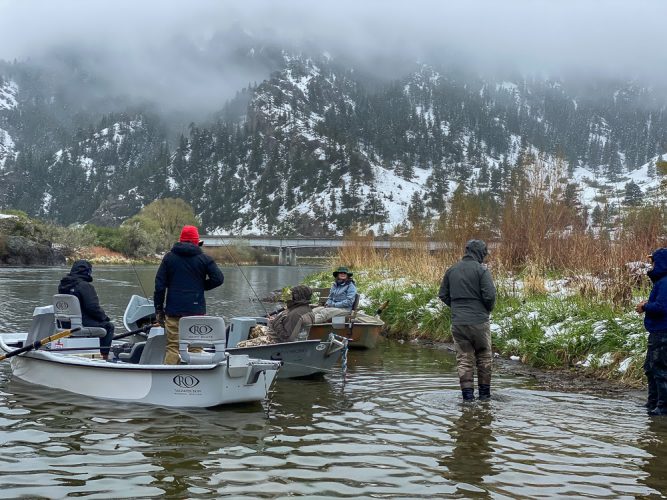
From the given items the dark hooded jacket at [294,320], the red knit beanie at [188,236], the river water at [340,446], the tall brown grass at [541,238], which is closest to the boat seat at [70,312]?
the river water at [340,446]

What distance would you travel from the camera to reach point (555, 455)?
7379 millimetres

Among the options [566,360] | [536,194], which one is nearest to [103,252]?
[536,194]

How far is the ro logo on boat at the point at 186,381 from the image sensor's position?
30.5ft

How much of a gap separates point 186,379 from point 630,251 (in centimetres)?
1032

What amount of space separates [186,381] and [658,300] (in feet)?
20.4

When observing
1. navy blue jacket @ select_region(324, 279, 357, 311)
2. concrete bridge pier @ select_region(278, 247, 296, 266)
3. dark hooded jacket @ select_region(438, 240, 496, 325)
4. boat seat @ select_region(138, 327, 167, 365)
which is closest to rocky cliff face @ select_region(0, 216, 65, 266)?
concrete bridge pier @ select_region(278, 247, 296, 266)

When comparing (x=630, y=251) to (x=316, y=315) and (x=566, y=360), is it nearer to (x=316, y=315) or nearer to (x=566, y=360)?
(x=566, y=360)

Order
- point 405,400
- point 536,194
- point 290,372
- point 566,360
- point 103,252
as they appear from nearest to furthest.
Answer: point 405,400, point 290,372, point 566,360, point 536,194, point 103,252

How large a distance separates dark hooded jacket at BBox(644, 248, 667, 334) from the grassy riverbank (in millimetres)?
2529

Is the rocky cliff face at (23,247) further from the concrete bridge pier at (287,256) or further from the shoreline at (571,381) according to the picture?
the shoreline at (571,381)

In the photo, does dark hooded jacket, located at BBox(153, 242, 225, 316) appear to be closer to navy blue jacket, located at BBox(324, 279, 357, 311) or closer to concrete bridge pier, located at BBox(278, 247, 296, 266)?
navy blue jacket, located at BBox(324, 279, 357, 311)

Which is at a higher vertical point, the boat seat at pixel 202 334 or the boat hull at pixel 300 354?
the boat seat at pixel 202 334

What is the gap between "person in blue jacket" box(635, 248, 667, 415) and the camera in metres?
8.87

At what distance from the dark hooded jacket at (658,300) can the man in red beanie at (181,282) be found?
18.8 ft
